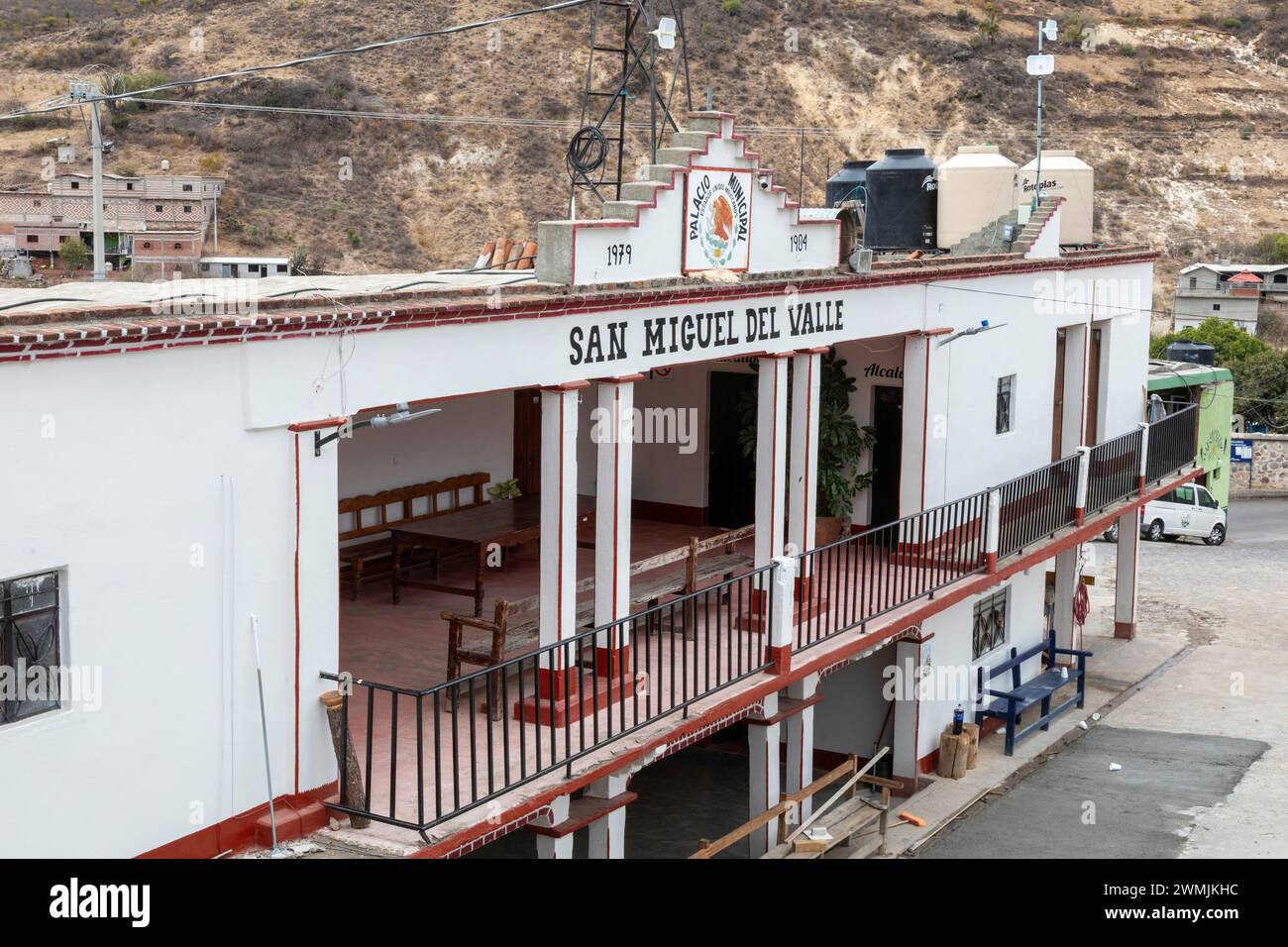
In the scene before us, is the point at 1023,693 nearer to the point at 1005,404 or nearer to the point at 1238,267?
the point at 1005,404

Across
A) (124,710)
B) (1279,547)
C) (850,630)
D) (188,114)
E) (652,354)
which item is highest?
(188,114)

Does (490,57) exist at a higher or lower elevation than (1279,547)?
higher

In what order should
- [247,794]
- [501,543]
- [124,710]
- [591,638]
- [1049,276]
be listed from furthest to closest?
[1049,276]
[501,543]
[591,638]
[247,794]
[124,710]

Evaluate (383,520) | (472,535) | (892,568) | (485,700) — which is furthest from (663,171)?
(892,568)

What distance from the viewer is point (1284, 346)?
7131 centimetres

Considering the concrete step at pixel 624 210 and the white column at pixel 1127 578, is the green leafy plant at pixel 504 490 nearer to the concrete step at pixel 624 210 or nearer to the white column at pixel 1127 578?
the concrete step at pixel 624 210

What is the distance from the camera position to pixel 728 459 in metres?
19.3

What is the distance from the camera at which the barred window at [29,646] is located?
26.7ft

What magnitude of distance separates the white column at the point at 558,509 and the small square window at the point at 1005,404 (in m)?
9.53

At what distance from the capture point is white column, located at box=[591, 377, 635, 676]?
12609mm

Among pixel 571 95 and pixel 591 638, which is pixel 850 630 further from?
pixel 571 95

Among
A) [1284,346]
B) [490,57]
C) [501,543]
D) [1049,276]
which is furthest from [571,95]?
[501,543]

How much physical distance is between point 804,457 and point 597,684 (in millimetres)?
3982
